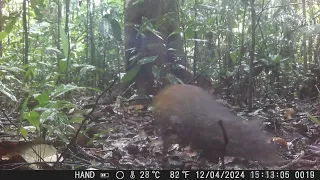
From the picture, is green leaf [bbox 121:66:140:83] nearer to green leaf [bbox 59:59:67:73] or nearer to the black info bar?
green leaf [bbox 59:59:67:73]

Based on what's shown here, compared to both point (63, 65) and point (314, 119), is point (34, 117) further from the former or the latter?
point (314, 119)

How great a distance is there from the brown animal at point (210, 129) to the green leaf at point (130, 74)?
0.29 m

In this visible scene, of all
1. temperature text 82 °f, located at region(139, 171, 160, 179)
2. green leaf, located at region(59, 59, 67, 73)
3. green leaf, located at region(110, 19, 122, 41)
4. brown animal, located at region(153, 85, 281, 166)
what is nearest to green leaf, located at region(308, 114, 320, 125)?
brown animal, located at region(153, 85, 281, 166)

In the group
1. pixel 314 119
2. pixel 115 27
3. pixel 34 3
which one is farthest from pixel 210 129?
pixel 34 3

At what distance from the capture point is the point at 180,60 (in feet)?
3.93

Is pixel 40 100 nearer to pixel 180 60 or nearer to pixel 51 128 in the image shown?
pixel 51 128

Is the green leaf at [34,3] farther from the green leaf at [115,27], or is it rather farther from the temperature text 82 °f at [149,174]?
the temperature text 82 °f at [149,174]

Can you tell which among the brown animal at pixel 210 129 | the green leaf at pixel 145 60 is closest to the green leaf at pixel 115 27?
the green leaf at pixel 145 60

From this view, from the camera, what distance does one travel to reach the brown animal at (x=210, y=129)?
2.72 feet

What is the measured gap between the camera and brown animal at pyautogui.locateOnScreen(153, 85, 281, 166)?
0.83 metres

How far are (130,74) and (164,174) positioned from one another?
16.9 inches

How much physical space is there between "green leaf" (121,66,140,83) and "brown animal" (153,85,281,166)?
292 millimetres

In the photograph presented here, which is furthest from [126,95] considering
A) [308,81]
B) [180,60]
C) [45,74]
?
[308,81]

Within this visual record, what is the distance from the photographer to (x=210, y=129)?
0.84m
